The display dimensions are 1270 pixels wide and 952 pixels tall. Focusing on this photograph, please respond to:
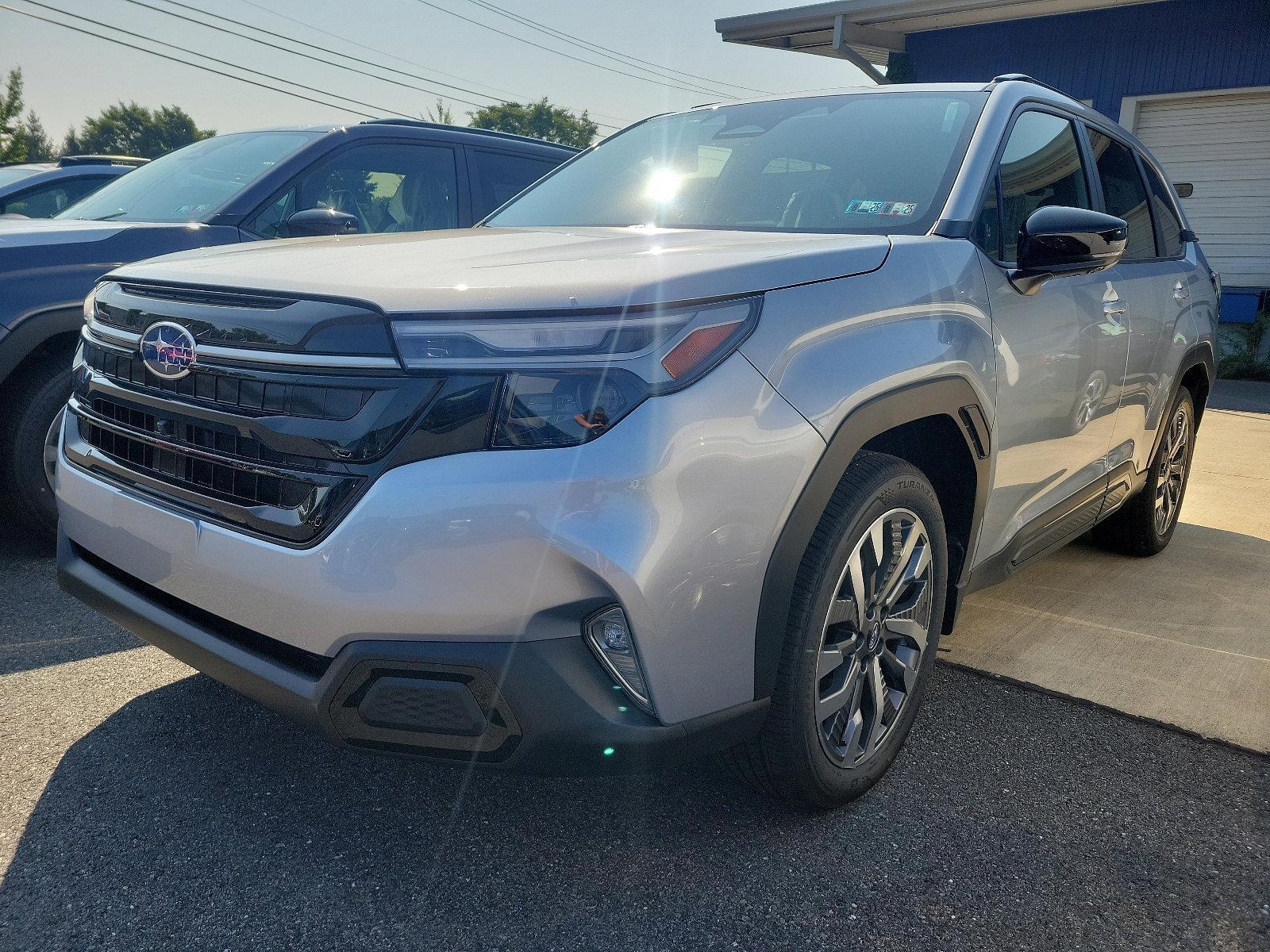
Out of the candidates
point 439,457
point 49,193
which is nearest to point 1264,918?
point 439,457

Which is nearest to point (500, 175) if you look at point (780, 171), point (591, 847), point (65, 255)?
point (65, 255)

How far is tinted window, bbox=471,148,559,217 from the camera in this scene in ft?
17.5

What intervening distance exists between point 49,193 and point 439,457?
22.8 ft

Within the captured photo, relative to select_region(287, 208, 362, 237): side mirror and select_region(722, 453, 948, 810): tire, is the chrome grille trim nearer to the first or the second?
select_region(722, 453, 948, 810): tire

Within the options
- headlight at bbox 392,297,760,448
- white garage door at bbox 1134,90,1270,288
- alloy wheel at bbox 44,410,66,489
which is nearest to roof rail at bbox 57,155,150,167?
alloy wheel at bbox 44,410,66,489

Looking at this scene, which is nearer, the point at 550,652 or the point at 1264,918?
the point at 550,652

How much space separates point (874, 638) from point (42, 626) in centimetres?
259

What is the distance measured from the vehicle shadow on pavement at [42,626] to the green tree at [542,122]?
8690 centimetres

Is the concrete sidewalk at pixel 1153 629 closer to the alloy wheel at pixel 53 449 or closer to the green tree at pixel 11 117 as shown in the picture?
the alloy wheel at pixel 53 449

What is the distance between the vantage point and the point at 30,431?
3.77 meters

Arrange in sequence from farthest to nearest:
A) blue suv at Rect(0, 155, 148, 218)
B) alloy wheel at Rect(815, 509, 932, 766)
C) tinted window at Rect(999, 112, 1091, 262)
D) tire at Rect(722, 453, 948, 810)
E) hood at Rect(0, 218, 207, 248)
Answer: blue suv at Rect(0, 155, 148, 218) < hood at Rect(0, 218, 207, 248) < tinted window at Rect(999, 112, 1091, 262) < alloy wheel at Rect(815, 509, 932, 766) < tire at Rect(722, 453, 948, 810)

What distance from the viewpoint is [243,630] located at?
196 centimetres

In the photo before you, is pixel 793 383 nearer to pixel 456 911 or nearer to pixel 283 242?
pixel 456 911

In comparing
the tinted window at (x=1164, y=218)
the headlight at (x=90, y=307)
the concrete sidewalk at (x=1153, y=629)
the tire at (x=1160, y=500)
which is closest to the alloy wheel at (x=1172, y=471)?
the tire at (x=1160, y=500)
